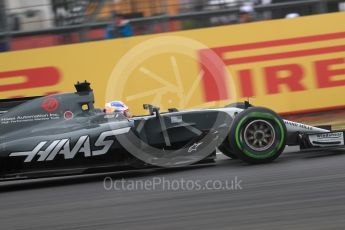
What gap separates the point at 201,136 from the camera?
6.85 m

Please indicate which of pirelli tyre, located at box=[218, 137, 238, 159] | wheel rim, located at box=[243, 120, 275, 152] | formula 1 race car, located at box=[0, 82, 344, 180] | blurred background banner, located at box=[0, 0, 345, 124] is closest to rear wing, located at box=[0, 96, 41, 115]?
formula 1 race car, located at box=[0, 82, 344, 180]

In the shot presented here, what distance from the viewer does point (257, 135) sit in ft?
22.2

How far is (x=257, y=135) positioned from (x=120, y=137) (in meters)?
1.52

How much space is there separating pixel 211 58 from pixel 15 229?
6.66 metres

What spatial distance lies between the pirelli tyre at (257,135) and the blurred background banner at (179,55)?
3849 millimetres

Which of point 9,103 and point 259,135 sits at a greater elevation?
point 9,103

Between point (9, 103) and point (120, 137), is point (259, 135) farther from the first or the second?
point (9, 103)

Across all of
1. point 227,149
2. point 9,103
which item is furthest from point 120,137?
point 227,149

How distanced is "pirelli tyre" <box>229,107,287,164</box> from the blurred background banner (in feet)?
12.6

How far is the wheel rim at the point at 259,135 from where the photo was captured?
266 inches

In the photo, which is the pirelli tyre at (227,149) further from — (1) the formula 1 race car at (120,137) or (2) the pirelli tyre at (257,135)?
(2) the pirelli tyre at (257,135)

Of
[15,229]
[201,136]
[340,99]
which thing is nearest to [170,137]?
[201,136]

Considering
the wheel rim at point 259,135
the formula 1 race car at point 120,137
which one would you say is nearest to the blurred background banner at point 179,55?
the formula 1 race car at point 120,137

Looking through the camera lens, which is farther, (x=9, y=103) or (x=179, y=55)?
(x=179, y=55)
